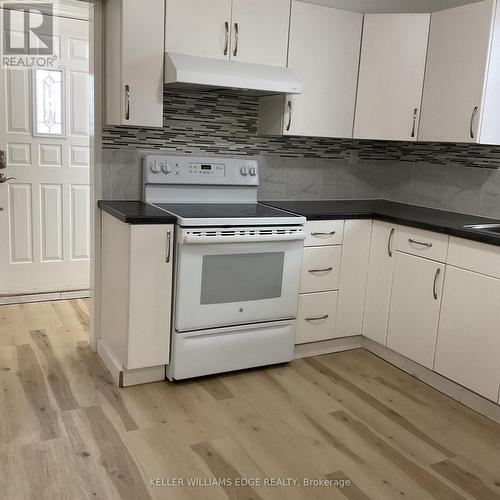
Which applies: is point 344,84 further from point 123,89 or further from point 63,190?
point 63,190

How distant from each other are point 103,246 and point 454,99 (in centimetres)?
213

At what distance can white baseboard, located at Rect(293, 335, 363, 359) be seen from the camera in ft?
10.6

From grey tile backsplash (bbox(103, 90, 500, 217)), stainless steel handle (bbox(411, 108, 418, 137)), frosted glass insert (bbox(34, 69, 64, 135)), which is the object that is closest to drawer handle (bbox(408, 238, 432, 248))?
grey tile backsplash (bbox(103, 90, 500, 217))

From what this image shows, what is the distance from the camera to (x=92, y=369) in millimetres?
2945

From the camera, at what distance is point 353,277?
10.7 ft

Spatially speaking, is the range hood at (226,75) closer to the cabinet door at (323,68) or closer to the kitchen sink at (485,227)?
the cabinet door at (323,68)

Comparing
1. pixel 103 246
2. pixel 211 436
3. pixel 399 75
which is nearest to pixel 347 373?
pixel 211 436

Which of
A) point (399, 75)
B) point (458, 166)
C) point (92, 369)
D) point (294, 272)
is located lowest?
point (92, 369)

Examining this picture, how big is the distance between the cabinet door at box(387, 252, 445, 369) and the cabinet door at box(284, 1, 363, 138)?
3.03 ft

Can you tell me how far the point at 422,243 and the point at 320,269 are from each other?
0.59 meters

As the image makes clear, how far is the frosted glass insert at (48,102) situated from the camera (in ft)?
12.4

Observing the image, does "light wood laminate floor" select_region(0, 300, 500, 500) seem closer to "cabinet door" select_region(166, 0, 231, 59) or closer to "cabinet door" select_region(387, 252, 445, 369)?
"cabinet door" select_region(387, 252, 445, 369)

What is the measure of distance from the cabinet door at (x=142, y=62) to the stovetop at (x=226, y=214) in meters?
0.48

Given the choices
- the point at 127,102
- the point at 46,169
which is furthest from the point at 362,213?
the point at 46,169
